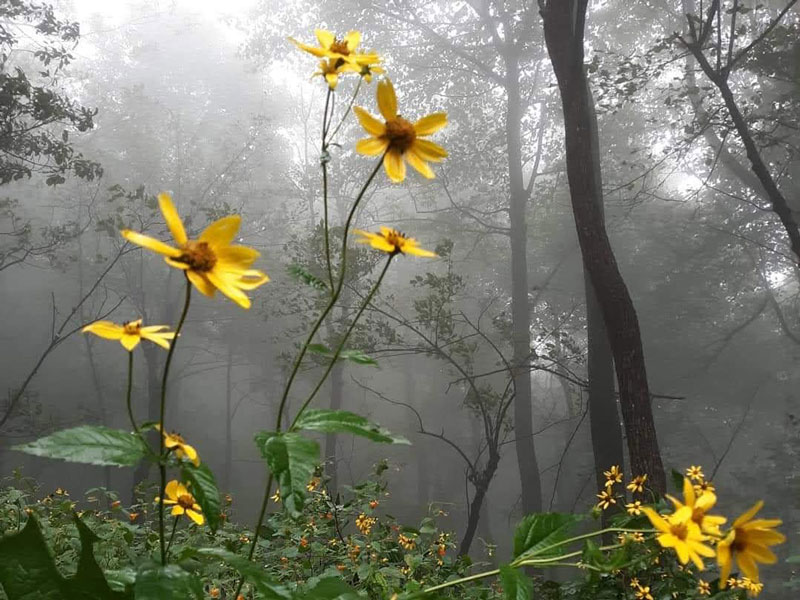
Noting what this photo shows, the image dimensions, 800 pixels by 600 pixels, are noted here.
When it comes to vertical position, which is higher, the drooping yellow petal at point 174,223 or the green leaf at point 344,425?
the drooping yellow petal at point 174,223

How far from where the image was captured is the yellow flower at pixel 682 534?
0.57 m

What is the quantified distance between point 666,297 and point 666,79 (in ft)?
32.1

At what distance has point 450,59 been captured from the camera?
13945 millimetres

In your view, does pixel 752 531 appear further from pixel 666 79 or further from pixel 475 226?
pixel 666 79

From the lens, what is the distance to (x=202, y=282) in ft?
1.80

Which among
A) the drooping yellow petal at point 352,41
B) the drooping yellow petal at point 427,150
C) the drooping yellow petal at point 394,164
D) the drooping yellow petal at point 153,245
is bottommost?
the drooping yellow petal at point 153,245

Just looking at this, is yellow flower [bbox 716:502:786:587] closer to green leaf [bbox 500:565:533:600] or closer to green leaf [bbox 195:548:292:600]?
green leaf [bbox 500:565:533:600]

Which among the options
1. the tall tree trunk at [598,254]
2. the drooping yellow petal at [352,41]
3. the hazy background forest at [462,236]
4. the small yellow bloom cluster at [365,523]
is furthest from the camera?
the hazy background forest at [462,236]

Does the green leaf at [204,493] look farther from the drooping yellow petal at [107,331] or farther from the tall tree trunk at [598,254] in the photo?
the tall tree trunk at [598,254]

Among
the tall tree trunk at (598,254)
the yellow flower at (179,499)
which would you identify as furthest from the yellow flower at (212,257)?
the tall tree trunk at (598,254)

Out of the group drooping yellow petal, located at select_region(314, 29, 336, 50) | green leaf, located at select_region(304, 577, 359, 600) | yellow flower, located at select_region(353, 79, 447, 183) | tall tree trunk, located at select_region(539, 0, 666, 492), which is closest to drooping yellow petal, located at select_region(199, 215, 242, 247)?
yellow flower, located at select_region(353, 79, 447, 183)

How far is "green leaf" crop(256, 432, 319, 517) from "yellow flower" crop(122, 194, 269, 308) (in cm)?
18

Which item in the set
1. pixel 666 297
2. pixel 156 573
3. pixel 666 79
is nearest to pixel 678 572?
pixel 156 573

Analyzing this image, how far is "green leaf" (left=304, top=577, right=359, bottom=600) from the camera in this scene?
729 millimetres
